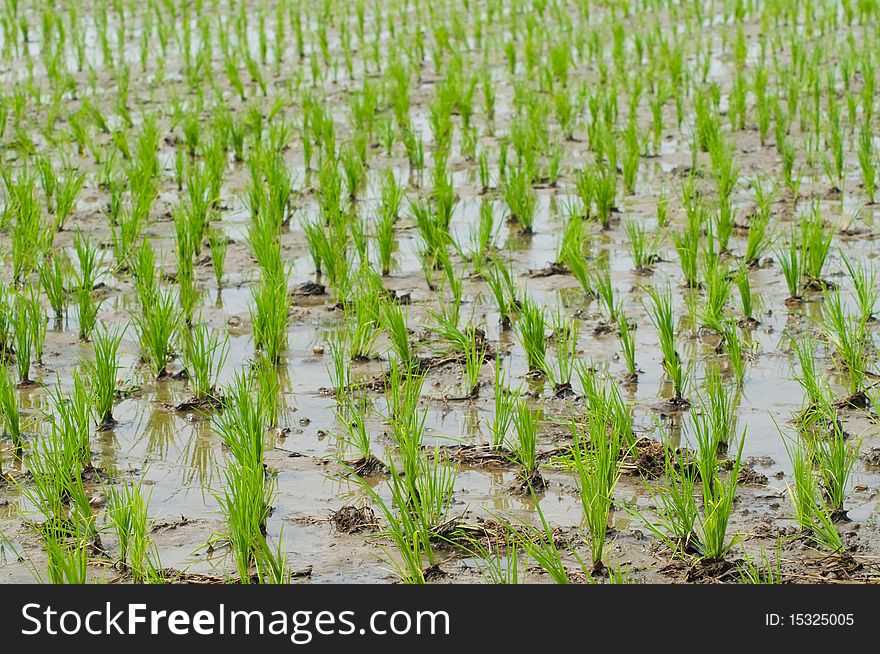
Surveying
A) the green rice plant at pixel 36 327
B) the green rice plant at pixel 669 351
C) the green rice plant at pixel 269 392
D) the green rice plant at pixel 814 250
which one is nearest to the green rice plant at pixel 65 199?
the green rice plant at pixel 36 327

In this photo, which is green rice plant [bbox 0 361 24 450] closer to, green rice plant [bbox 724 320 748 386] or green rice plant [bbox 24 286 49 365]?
green rice plant [bbox 24 286 49 365]

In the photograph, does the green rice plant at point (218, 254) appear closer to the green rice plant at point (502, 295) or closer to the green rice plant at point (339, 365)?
the green rice plant at point (339, 365)

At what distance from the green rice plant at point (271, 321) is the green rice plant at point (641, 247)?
1443 millimetres

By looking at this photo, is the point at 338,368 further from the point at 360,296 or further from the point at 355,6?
the point at 355,6

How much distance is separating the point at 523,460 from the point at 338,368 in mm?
750

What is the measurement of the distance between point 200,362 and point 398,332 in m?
0.64

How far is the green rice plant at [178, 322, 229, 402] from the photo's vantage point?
12.2ft

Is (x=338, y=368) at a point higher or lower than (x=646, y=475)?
higher

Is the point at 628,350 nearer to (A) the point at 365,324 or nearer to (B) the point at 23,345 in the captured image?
(A) the point at 365,324

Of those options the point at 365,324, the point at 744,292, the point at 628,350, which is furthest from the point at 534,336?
the point at 744,292

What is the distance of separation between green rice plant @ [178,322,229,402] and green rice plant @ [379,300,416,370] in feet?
1.68

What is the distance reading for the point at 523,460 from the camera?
10.8 feet

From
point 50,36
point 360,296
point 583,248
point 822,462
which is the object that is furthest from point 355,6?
point 822,462

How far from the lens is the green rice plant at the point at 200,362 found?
3721 mm
